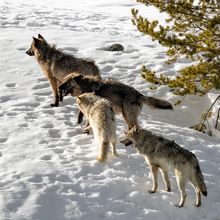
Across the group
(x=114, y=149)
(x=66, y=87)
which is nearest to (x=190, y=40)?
(x=66, y=87)

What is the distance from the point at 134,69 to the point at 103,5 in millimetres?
19557

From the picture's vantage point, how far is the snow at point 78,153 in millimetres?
8508

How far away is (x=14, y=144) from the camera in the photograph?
10.8m

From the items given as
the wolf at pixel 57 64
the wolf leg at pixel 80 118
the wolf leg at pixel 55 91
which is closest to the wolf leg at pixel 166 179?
the wolf leg at pixel 80 118

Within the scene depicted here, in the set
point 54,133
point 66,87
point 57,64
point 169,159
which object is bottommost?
point 54,133

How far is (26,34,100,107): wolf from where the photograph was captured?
13469mm

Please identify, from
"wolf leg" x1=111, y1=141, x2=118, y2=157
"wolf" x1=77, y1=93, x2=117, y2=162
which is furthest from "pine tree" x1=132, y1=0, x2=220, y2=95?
"wolf leg" x1=111, y1=141, x2=118, y2=157

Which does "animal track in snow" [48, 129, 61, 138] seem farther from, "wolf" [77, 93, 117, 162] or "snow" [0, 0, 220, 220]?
"wolf" [77, 93, 117, 162]

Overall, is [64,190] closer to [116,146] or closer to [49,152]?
[49,152]

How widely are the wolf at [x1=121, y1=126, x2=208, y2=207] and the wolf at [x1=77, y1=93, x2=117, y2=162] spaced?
0.60 metres

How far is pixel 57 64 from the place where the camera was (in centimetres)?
1370

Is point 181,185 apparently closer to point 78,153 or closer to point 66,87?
point 78,153

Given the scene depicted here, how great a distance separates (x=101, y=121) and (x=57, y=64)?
4.14 meters

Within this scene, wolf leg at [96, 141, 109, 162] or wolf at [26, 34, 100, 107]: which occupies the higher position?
wolf at [26, 34, 100, 107]
